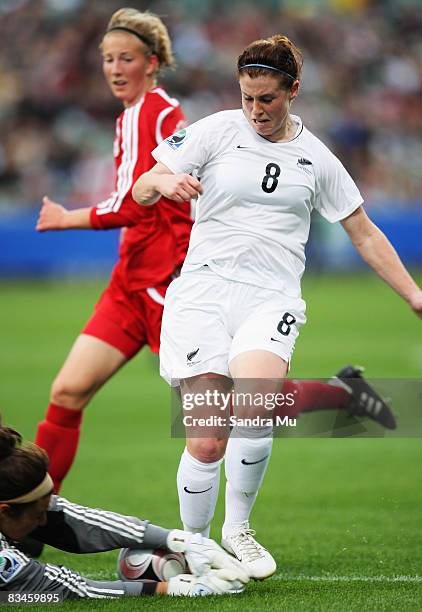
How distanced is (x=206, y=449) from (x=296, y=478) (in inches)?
117

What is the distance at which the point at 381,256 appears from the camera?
195 inches

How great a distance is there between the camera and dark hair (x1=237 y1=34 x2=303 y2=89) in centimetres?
460

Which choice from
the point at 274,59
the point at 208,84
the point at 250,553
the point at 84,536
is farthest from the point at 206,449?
the point at 208,84

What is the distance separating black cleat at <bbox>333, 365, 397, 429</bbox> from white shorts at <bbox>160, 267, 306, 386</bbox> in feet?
5.17

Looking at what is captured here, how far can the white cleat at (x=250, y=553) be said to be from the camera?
15.5ft

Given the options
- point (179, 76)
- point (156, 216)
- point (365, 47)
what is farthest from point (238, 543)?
point (365, 47)

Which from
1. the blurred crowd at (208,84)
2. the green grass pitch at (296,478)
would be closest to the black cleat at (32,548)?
the green grass pitch at (296,478)

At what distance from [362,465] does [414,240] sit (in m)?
13.1

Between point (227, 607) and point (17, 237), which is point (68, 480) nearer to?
point (227, 607)

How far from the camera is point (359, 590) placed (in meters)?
4.56

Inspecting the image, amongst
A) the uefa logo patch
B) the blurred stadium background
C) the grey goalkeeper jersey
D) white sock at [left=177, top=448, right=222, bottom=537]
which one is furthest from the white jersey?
the blurred stadium background

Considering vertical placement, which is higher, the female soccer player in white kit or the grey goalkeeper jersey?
the female soccer player in white kit

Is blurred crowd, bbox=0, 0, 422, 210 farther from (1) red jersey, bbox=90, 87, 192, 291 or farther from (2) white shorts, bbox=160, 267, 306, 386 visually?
(2) white shorts, bbox=160, 267, 306, 386

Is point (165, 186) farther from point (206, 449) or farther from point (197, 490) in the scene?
point (197, 490)
